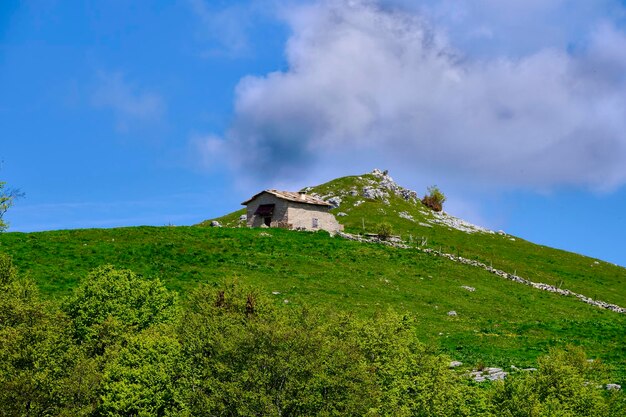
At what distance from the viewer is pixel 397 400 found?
29391 mm

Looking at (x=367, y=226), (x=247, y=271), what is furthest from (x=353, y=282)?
(x=367, y=226)

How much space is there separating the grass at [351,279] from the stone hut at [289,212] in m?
7.76

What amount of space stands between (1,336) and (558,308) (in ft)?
188

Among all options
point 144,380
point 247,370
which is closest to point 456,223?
point 144,380

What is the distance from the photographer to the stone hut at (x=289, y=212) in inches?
3644

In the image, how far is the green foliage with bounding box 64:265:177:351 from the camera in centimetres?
4022

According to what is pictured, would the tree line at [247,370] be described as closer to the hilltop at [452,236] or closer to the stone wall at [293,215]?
the stone wall at [293,215]

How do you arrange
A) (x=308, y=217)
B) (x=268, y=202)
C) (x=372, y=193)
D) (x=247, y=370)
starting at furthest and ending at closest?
(x=372, y=193)
(x=268, y=202)
(x=308, y=217)
(x=247, y=370)

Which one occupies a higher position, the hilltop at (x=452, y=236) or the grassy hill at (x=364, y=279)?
the hilltop at (x=452, y=236)

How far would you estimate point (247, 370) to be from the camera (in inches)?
1207

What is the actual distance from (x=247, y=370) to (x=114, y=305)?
15.5m

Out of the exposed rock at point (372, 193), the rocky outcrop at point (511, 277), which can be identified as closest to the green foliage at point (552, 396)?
the rocky outcrop at point (511, 277)

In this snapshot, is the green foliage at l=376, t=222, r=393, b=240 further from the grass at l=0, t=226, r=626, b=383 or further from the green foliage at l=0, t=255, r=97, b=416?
the green foliage at l=0, t=255, r=97, b=416

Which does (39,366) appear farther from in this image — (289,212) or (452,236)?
(452,236)
